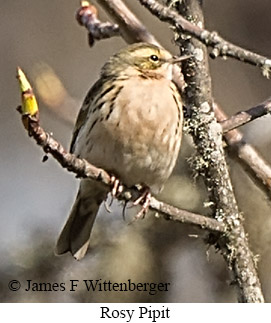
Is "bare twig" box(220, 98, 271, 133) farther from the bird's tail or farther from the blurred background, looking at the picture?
the bird's tail

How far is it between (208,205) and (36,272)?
68cm

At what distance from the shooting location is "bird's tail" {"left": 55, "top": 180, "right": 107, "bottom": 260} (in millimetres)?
2312

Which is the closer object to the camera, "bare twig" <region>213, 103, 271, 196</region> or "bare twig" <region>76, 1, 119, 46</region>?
"bare twig" <region>213, 103, 271, 196</region>

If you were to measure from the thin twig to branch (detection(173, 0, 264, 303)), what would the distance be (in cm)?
4

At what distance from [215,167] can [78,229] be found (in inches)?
22.9

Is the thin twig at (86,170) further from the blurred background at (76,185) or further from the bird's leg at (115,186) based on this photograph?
the blurred background at (76,185)

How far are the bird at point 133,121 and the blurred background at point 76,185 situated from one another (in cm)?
11

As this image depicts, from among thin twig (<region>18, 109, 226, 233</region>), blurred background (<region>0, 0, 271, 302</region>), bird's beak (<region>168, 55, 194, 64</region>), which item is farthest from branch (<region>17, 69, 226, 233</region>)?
bird's beak (<region>168, 55, 194, 64</region>)

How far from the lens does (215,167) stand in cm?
185

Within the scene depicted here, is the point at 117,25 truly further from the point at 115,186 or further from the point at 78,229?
the point at 78,229

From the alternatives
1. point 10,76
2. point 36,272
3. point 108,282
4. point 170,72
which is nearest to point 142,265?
point 108,282

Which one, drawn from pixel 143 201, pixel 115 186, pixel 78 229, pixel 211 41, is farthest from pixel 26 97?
pixel 78 229

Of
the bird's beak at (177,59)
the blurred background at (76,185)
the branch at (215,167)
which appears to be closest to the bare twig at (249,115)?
the branch at (215,167)
